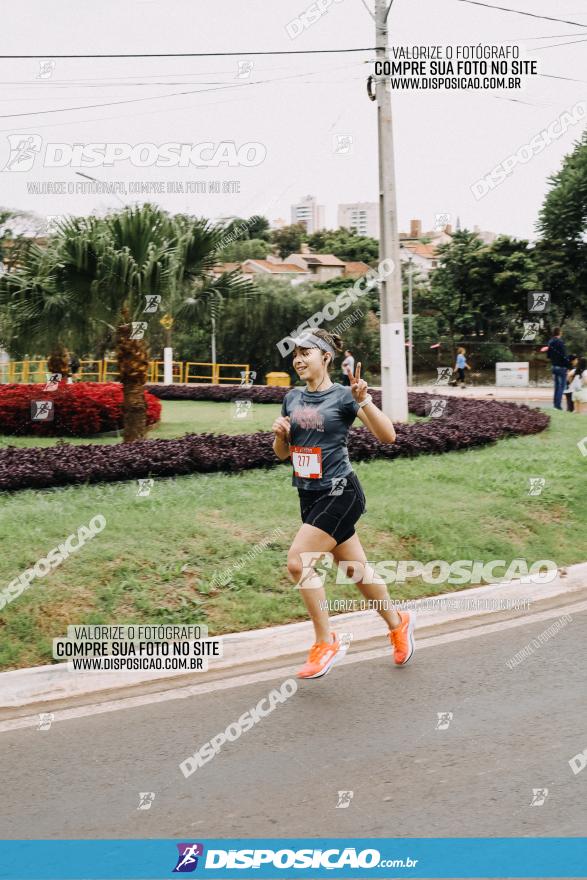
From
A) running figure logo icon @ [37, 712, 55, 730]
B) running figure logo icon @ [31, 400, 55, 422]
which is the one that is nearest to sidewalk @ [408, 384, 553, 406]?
running figure logo icon @ [31, 400, 55, 422]

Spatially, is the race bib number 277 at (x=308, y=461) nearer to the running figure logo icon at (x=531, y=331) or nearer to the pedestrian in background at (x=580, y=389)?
the pedestrian in background at (x=580, y=389)

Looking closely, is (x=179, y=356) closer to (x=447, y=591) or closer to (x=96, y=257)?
(x=96, y=257)

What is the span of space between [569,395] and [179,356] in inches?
1278

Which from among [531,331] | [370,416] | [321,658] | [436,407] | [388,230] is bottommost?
[321,658]

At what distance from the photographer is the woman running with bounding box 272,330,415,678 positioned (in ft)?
18.0

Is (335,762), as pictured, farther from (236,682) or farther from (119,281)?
(119,281)

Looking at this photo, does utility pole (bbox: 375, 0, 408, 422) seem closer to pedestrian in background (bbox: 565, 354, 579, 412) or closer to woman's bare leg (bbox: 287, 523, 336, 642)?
pedestrian in background (bbox: 565, 354, 579, 412)

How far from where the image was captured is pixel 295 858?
11.8 feet

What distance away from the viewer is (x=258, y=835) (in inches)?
148

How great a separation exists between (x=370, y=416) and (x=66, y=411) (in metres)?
13.2

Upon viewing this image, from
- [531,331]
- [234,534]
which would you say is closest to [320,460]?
[234,534]

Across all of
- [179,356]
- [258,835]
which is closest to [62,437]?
[258,835]

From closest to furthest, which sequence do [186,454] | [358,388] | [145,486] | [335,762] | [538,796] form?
[538,796]
[335,762]
[358,388]
[145,486]
[186,454]

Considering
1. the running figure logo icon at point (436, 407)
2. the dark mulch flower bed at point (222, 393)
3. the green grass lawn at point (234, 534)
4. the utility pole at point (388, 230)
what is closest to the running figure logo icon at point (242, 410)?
the dark mulch flower bed at point (222, 393)
